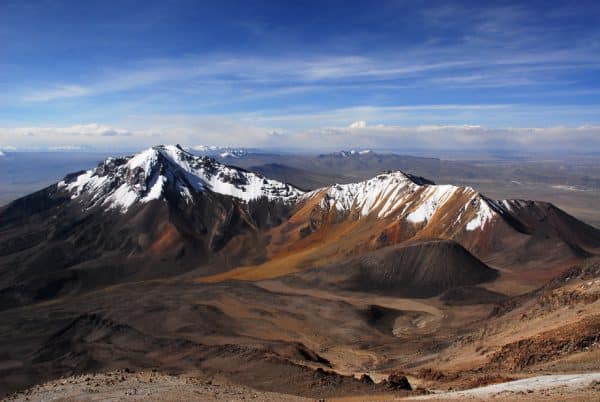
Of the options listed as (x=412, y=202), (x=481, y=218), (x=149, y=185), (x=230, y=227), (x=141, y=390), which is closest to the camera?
(x=141, y=390)

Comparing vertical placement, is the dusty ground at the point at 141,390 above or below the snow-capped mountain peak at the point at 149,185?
below

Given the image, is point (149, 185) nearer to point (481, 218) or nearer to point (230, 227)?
point (230, 227)

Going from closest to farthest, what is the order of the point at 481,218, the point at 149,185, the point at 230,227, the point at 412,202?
the point at 481,218
the point at 412,202
the point at 230,227
the point at 149,185

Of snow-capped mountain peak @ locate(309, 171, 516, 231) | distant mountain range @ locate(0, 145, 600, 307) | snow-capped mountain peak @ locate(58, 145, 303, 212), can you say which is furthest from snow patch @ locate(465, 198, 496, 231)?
snow-capped mountain peak @ locate(58, 145, 303, 212)

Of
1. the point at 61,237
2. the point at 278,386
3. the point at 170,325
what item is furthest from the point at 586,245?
the point at 61,237

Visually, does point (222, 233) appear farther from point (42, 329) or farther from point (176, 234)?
point (42, 329)

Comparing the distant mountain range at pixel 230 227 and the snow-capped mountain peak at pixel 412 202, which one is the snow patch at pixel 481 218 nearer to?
the snow-capped mountain peak at pixel 412 202

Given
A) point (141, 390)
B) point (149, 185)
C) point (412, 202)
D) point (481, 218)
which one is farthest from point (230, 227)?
point (141, 390)

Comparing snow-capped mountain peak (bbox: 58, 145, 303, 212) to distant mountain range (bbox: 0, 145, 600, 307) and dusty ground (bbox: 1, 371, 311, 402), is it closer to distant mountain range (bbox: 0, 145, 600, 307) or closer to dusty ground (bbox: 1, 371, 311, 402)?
distant mountain range (bbox: 0, 145, 600, 307)

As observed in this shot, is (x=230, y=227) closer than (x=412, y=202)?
No

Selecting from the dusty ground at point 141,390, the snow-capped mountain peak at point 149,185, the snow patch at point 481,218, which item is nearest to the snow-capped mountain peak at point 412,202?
the snow patch at point 481,218

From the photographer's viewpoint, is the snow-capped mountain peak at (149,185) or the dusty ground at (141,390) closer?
the dusty ground at (141,390)
